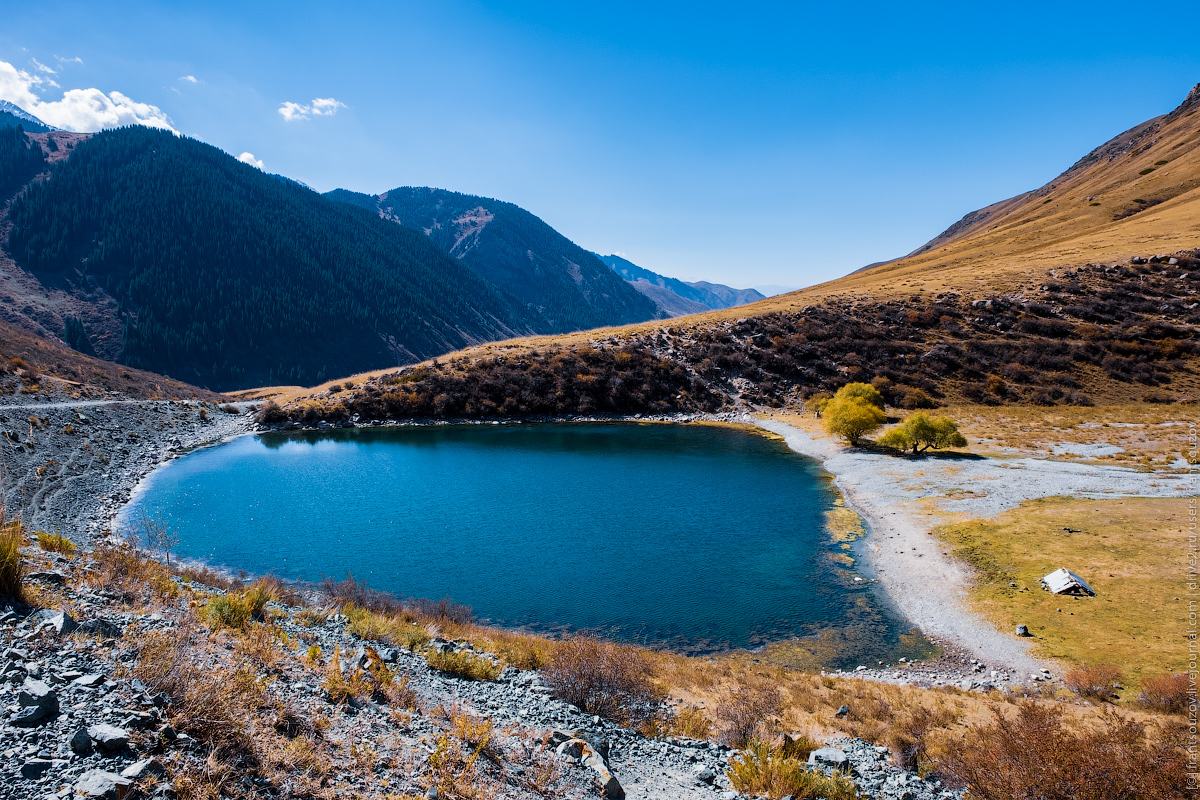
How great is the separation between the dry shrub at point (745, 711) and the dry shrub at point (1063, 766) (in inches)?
141

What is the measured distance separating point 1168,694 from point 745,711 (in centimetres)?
1066

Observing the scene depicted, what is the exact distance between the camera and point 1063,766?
26.1ft

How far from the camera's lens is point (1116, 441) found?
40781 mm

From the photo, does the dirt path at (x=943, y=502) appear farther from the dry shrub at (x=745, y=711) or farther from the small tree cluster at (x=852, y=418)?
the dry shrub at (x=745, y=711)

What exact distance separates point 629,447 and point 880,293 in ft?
194

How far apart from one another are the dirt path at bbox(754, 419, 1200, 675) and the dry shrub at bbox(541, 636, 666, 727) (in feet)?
40.4

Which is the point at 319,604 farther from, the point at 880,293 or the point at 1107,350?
the point at 880,293

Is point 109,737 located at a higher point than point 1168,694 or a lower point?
higher

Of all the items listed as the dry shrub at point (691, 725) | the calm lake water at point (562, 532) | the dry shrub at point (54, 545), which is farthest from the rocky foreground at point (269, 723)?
the calm lake water at point (562, 532)

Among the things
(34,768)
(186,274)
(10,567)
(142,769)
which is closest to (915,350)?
(142,769)

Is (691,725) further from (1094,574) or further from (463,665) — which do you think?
(1094,574)

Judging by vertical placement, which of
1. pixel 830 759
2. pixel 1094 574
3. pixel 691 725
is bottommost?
pixel 1094 574

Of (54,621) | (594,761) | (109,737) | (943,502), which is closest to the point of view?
(109,737)

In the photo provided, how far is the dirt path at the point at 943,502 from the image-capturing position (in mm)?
18891
